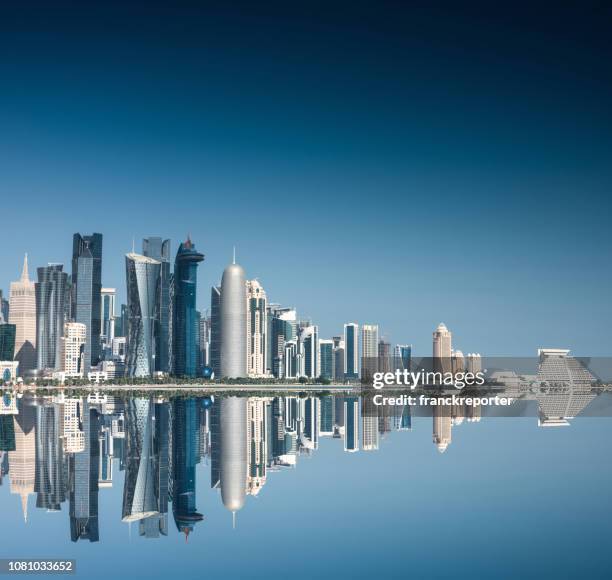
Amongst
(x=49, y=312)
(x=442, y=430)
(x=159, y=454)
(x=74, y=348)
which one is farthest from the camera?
(x=49, y=312)

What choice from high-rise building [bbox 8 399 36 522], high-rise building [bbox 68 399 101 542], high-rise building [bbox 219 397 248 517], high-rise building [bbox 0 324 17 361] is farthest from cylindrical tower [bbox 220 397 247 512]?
high-rise building [bbox 0 324 17 361]

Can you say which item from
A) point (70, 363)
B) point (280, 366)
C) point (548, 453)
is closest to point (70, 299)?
point (70, 363)

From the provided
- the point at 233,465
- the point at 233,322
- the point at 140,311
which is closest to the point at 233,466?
the point at 233,465

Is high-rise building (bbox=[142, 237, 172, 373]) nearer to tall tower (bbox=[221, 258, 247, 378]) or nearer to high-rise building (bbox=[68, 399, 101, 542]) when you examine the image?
tall tower (bbox=[221, 258, 247, 378])

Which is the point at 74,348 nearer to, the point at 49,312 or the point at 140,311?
the point at 49,312

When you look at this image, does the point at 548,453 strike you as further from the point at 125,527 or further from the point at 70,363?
the point at 70,363

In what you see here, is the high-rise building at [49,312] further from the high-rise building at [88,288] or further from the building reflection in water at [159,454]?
the building reflection in water at [159,454]

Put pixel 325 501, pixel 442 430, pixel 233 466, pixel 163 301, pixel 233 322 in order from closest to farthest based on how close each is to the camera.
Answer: pixel 325 501, pixel 233 466, pixel 442 430, pixel 163 301, pixel 233 322

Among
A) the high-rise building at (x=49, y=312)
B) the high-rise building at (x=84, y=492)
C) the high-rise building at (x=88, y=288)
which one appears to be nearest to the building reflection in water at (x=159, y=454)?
the high-rise building at (x=84, y=492)
